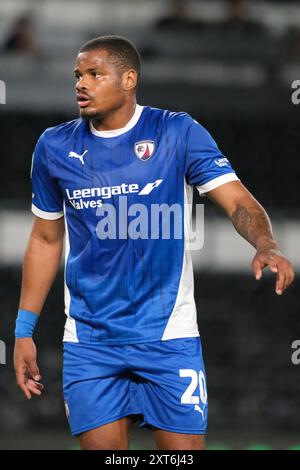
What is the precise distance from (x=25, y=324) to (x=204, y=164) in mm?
932

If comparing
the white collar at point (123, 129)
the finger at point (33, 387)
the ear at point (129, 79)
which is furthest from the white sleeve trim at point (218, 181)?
the finger at point (33, 387)

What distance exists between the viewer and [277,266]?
3301 millimetres

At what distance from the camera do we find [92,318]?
3900 mm

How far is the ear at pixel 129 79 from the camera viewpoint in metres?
4.00

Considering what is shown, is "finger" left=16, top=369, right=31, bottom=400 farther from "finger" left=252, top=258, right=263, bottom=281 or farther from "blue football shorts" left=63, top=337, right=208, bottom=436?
"finger" left=252, top=258, right=263, bottom=281

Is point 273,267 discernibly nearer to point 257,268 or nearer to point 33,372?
point 257,268

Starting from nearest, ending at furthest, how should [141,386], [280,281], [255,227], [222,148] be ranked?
[280,281], [255,227], [141,386], [222,148]

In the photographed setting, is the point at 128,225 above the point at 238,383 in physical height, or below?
above

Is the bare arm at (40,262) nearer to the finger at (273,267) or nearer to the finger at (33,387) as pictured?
the finger at (33,387)

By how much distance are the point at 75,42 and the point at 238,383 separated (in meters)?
3.67

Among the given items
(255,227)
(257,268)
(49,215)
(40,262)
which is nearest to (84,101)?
(49,215)

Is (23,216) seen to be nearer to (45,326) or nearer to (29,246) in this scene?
(45,326)

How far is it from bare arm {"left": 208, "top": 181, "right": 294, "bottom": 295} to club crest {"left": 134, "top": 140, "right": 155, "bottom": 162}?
27 centimetres

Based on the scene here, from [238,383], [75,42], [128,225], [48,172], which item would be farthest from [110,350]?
[75,42]
